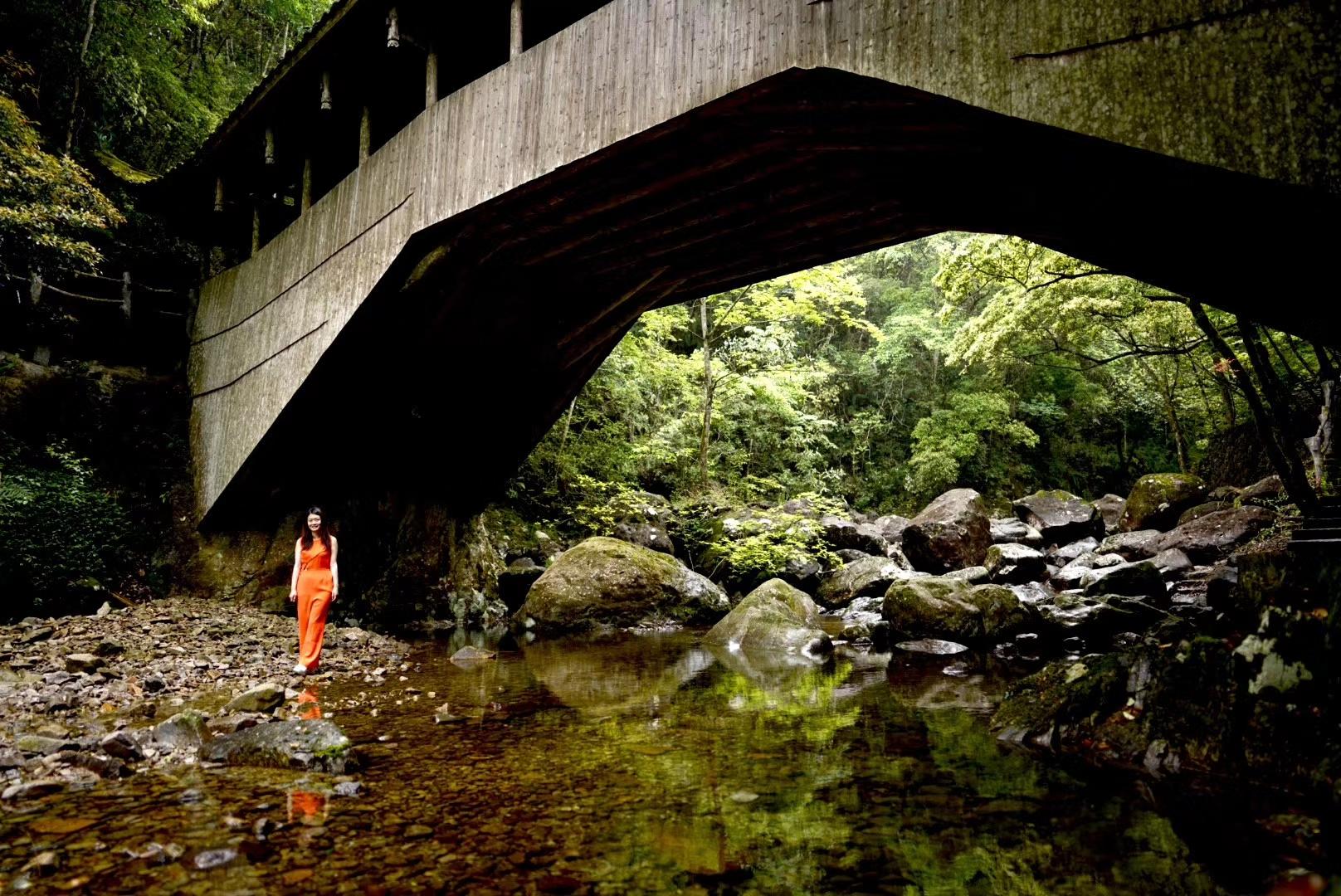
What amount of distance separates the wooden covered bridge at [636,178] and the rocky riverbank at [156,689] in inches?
96.2

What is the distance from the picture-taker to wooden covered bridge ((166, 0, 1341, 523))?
3.46m

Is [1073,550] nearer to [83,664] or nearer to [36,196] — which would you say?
[83,664]

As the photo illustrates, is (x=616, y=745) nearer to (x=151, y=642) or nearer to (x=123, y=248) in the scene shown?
(x=151, y=642)

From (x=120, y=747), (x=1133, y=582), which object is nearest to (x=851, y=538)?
(x=1133, y=582)

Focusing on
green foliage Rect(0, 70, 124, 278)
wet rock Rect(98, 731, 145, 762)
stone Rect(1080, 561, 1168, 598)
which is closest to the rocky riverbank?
wet rock Rect(98, 731, 145, 762)

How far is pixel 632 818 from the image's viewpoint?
3057mm

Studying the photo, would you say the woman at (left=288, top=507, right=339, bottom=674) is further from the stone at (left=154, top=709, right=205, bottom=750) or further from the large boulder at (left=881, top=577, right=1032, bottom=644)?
the large boulder at (left=881, top=577, right=1032, bottom=644)

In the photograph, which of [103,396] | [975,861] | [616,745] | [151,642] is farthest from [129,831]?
[103,396]

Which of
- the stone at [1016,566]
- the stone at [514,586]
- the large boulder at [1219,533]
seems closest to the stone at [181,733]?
the stone at [514,586]

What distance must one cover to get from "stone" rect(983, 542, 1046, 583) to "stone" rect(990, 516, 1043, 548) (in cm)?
339

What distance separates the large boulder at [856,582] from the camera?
12.5 meters

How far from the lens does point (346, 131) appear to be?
10.7m

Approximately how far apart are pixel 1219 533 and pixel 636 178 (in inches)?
476

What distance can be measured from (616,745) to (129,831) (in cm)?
239
